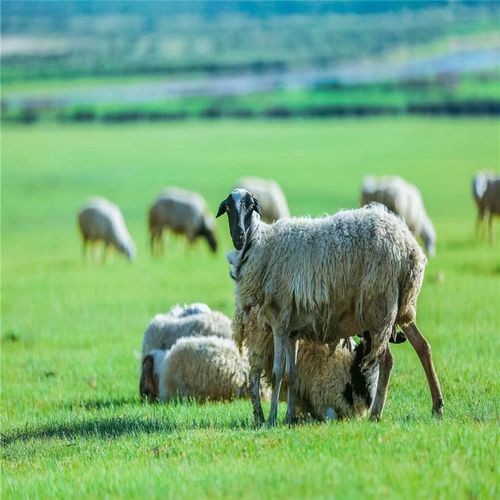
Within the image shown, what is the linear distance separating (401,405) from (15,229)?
109ft

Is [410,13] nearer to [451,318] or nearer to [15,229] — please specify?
[15,229]

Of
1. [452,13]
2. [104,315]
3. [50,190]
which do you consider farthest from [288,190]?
[452,13]

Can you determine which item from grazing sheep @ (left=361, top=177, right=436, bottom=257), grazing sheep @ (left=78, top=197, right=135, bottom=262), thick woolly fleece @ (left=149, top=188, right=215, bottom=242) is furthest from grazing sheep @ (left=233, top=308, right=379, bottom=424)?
thick woolly fleece @ (left=149, top=188, right=215, bottom=242)

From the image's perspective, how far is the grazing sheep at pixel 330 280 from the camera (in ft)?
30.0

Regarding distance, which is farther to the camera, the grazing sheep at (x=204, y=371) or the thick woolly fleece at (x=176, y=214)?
the thick woolly fleece at (x=176, y=214)

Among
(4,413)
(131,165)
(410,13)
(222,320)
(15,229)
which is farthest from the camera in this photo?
(410,13)

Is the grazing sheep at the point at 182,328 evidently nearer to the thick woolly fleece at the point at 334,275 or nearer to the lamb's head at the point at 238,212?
the thick woolly fleece at the point at 334,275

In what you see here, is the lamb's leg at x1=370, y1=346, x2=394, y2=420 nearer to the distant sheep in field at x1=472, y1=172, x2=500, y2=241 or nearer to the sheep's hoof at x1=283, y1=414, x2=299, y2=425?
the sheep's hoof at x1=283, y1=414, x2=299, y2=425

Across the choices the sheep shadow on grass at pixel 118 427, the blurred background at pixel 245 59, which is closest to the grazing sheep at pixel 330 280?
the sheep shadow on grass at pixel 118 427

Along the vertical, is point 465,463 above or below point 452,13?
below

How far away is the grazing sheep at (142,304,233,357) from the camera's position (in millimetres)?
12297

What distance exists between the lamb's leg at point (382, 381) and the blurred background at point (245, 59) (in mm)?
64823

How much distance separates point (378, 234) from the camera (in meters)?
9.19

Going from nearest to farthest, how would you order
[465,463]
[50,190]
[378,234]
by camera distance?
[465,463], [378,234], [50,190]
